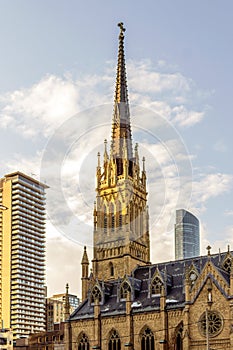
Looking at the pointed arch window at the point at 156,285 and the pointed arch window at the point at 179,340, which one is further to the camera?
the pointed arch window at the point at 156,285

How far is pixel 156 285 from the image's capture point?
350 ft

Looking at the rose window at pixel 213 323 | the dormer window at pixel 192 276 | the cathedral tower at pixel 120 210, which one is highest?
the cathedral tower at pixel 120 210

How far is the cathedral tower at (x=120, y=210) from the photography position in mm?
123500

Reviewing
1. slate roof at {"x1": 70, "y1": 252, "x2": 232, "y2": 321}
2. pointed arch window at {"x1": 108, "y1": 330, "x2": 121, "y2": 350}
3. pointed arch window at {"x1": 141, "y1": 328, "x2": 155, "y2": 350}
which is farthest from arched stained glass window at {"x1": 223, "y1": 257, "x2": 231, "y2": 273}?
pointed arch window at {"x1": 108, "y1": 330, "x2": 121, "y2": 350}

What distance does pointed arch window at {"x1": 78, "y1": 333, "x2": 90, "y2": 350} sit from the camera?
109931 millimetres

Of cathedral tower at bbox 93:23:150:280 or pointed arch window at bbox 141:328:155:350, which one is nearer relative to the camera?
pointed arch window at bbox 141:328:155:350

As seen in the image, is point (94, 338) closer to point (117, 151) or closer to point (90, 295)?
point (90, 295)

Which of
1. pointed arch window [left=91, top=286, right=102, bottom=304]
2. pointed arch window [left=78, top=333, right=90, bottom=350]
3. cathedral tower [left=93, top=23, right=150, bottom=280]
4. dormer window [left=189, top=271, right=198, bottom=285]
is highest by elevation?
cathedral tower [left=93, top=23, right=150, bottom=280]

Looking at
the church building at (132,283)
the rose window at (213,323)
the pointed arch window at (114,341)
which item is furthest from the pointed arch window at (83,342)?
the rose window at (213,323)

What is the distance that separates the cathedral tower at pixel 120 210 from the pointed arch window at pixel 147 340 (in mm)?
19117

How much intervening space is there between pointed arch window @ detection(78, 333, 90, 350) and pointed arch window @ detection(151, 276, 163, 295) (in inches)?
568

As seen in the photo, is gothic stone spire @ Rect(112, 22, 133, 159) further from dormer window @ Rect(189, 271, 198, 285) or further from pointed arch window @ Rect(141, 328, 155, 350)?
pointed arch window @ Rect(141, 328, 155, 350)

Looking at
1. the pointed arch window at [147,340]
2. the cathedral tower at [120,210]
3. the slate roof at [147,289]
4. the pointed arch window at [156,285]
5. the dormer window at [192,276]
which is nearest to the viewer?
the dormer window at [192,276]

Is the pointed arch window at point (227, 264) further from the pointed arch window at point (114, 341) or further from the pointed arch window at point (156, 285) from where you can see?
the pointed arch window at point (114, 341)
